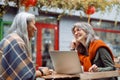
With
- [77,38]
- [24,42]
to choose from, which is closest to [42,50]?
[77,38]

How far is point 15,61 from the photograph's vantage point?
9.72 feet

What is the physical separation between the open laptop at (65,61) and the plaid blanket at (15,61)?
543 mm

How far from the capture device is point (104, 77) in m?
3.44

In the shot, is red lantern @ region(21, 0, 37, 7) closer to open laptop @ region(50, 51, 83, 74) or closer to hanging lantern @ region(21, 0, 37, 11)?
hanging lantern @ region(21, 0, 37, 11)

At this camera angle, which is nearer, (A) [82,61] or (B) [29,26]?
(B) [29,26]

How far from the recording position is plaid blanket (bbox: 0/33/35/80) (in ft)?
9.71

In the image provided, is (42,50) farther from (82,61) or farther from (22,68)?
(22,68)

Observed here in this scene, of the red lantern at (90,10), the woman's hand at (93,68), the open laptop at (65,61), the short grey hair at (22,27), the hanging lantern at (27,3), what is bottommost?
the red lantern at (90,10)

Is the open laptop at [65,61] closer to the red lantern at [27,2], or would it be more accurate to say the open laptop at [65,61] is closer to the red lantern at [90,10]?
the red lantern at [27,2]

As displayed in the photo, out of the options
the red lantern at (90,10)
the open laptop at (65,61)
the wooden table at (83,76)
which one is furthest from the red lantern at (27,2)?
the wooden table at (83,76)

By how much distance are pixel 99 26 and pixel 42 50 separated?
10.4 feet

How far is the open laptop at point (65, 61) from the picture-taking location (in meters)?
3.48

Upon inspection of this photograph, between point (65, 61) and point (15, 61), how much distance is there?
2.27ft

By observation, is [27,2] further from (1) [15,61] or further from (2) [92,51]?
(1) [15,61]
